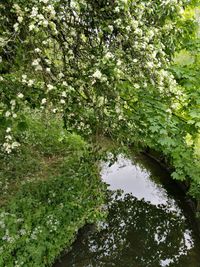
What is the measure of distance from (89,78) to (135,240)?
17.0 ft

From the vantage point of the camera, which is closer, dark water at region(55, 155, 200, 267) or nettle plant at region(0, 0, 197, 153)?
nettle plant at region(0, 0, 197, 153)

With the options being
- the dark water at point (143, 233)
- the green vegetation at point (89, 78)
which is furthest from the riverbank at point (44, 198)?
the dark water at point (143, 233)

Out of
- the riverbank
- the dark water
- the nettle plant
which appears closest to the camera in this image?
the nettle plant

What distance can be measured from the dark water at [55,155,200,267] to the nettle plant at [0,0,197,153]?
364cm

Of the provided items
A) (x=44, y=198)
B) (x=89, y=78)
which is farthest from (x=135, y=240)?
(x=89, y=78)

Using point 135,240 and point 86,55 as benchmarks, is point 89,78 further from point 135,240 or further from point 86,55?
point 135,240

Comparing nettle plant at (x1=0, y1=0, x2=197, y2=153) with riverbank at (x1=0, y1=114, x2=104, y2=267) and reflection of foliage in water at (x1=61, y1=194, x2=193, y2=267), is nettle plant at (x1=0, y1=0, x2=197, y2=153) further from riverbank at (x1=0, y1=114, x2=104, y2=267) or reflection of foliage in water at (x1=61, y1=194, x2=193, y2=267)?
reflection of foliage in water at (x1=61, y1=194, x2=193, y2=267)

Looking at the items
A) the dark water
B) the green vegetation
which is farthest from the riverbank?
the dark water

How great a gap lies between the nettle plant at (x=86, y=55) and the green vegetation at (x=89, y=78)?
2 cm

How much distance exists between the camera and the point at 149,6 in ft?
19.1

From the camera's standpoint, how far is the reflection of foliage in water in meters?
8.80

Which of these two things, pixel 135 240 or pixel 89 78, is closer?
pixel 89 78

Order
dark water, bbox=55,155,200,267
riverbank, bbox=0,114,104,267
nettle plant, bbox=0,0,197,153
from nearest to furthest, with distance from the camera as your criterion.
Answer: nettle plant, bbox=0,0,197,153 → riverbank, bbox=0,114,104,267 → dark water, bbox=55,155,200,267

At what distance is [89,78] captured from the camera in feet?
19.1
